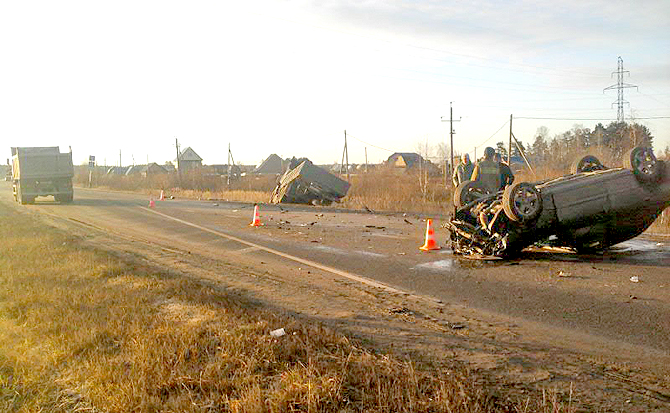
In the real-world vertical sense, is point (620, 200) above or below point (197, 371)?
above

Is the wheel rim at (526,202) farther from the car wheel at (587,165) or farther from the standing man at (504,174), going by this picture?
the standing man at (504,174)

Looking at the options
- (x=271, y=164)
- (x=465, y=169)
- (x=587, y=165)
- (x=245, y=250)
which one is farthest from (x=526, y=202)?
(x=271, y=164)

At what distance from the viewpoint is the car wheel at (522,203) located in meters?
8.63

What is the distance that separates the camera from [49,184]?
28609 mm

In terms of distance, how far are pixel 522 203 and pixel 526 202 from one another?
0.22ft

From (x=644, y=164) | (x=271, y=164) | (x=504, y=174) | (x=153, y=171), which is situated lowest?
(x=504, y=174)

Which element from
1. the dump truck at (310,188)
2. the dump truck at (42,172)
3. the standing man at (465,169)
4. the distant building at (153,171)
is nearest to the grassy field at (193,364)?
the standing man at (465,169)

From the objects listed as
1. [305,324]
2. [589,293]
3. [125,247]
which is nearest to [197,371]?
[305,324]

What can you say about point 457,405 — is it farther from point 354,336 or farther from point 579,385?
point 354,336

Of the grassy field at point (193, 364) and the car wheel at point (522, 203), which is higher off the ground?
the car wheel at point (522, 203)

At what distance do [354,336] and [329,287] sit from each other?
2.51 meters

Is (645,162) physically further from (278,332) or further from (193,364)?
(193,364)

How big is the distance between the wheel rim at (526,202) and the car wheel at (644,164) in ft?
5.71

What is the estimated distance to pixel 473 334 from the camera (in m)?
5.25
